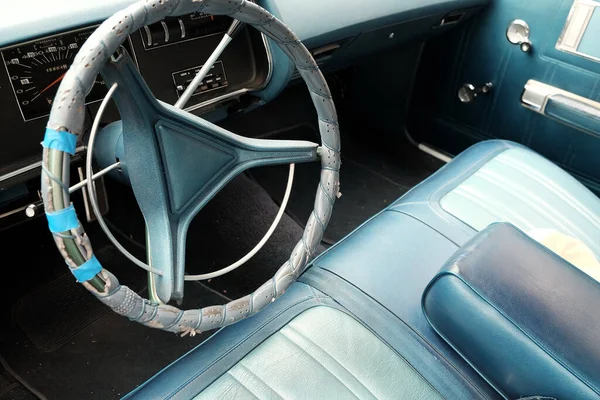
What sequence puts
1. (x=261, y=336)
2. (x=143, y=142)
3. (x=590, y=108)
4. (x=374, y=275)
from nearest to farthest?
(x=143, y=142) → (x=261, y=336) → (x=374, y=275) → (x=590, y=108)

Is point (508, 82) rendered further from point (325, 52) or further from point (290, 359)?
point (290, 359)

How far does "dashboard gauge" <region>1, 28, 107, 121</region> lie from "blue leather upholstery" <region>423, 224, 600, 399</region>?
0.78m

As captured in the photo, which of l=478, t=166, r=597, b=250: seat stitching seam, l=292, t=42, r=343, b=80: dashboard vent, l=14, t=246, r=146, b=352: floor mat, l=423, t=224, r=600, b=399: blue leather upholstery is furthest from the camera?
l=292, t=42, r=343, b=80: dashboard vent

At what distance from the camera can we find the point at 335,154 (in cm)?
93

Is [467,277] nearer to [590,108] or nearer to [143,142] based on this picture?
[143,142]

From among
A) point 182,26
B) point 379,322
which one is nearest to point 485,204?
point 379,322

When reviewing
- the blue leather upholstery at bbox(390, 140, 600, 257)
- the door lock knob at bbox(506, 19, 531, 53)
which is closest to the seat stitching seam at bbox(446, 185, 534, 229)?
the blue leather upholstery at bbox(390, 140, 600, 257)

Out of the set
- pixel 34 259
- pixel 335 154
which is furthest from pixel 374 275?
pixel 34 259

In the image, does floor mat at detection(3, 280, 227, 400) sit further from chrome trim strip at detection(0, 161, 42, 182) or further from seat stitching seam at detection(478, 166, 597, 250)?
seat stitching seam at detection(478, 166, 597, 250)

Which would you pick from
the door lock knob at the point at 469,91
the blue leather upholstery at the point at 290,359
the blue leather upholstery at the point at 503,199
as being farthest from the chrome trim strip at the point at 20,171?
the door lock knob at the point at 469,91

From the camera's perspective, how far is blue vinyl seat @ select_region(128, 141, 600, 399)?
816mm

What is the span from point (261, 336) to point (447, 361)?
1.02ft

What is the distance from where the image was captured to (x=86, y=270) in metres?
0.61

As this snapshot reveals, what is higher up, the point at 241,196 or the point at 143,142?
the point at 143,142
